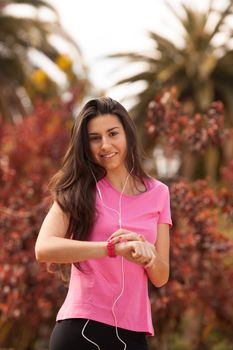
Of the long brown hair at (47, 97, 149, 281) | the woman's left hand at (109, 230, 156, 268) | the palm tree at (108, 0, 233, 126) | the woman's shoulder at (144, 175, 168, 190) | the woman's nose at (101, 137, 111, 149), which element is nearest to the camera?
the woman's left hand at (109, 230, 156, 268)

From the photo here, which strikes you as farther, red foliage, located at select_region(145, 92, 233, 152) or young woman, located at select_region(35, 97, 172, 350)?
red foliage, located at select_region(145, 92, 233, 152)

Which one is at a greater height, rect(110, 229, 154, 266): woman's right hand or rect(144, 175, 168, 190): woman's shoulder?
rect(144, 175, 168, 190): woman's shoulder

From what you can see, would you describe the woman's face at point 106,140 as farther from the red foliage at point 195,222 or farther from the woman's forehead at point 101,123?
the red foliage at point 195,222

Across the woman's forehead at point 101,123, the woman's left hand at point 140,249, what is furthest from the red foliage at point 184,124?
the woman's left hand at point 140,249

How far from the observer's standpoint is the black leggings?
330 cm

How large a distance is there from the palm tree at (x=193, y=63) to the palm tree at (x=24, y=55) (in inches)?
71.3

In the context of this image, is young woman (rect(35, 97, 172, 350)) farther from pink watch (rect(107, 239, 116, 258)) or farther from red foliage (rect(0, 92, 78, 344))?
red foliage (rect(0, 92, 78, 344))

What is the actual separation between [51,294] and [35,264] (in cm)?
76

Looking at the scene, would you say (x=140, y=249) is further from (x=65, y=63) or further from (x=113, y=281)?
(x=65, y=63)

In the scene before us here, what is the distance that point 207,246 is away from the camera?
978 cm

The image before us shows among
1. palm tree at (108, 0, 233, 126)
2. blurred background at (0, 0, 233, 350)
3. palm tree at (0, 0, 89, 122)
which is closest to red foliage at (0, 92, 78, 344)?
blurred background at (0, 0, 233, 350)

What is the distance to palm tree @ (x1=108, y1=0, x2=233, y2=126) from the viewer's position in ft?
79.1

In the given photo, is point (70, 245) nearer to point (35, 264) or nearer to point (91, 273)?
point (91, 273)

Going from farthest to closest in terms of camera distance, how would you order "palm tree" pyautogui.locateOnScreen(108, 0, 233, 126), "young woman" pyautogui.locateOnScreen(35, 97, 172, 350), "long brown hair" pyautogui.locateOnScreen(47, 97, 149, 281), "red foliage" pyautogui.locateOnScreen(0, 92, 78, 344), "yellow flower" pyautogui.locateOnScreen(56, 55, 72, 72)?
"palm tree" pyautogui.locateOnScreen(108, 0, 233, 126) < "yellow flower" pyautogui.locateOnScreen(56, 55, 72, 72) < "red foliage" pyautogui.locateOnScreen(0, 92, 78, 344) < "long brown hair" pyautogui.locateOnScreen(47, 97, 149, 281) < "young woman" pyautogui.locateOnScreen(35, 97, 172, 350)
